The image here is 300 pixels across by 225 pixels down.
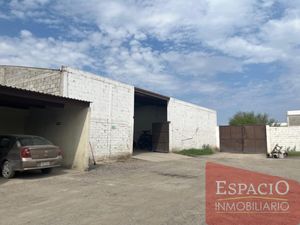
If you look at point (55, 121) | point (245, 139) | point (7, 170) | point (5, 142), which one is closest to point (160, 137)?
point (245, 139)

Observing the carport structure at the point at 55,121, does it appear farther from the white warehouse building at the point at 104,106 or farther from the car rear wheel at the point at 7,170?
the car rear wheel at the point at 7,170

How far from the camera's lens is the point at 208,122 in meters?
31.0

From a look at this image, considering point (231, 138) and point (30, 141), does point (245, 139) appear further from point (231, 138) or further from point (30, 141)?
point (30, 141)

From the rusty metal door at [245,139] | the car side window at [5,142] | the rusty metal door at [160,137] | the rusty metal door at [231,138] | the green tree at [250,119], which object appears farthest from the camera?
the green tree at [250,119]

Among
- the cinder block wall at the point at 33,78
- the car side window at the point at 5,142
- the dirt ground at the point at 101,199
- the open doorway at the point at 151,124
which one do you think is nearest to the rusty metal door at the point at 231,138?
the open doorway at the point at 151,124

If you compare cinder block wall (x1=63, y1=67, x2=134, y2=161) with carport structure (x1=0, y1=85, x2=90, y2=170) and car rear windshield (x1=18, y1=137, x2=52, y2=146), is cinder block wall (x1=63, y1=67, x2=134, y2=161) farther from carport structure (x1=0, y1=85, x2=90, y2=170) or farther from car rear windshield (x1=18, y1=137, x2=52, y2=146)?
car rear windshield (x1=18, y1=137, x2=52, y2=146)

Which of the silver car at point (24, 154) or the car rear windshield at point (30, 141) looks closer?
the silver car at point (24, 154)

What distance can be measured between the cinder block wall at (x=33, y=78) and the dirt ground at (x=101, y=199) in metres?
4.64

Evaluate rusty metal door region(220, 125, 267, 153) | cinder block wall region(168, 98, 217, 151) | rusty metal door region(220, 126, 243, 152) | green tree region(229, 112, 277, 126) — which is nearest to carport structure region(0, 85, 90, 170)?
cinder block wall region(168, 98, 217, 151)

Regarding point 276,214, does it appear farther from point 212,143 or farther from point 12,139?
point 212,143

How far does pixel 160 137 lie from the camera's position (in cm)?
2422

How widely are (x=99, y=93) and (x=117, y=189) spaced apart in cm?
848

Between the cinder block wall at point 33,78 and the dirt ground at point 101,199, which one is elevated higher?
the cinder block wall at point 33,78

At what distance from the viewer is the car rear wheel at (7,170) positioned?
10.9m
